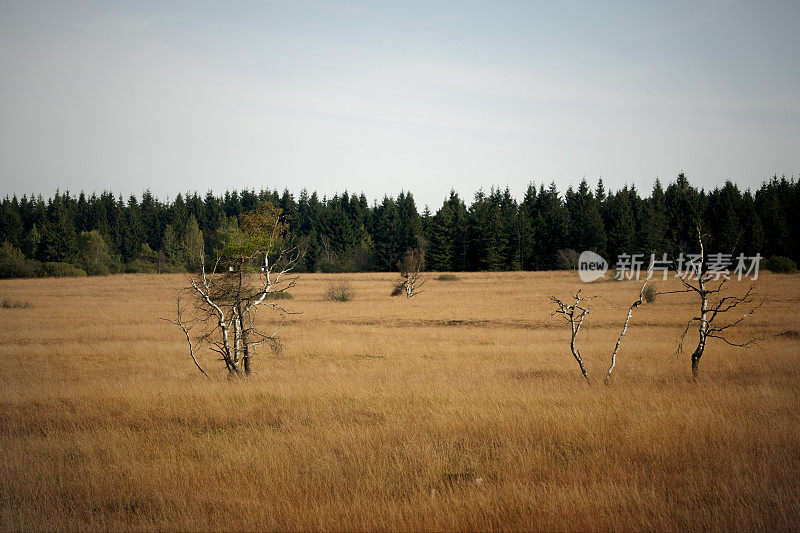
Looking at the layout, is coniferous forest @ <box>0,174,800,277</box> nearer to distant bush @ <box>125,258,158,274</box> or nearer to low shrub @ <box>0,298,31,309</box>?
distant bush @ <box>125,258,158,274</box>

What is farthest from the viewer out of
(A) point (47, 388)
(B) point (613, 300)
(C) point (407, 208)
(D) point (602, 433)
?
(C) point (407, 208)

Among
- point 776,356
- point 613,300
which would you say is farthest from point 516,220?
point 776,356

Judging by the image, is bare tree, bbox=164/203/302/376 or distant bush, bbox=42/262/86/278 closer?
bare tree, bbox=164/203/302/376

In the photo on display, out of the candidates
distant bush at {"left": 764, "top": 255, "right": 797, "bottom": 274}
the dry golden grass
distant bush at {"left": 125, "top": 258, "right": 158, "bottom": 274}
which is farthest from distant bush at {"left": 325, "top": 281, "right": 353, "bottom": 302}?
distant bush at {"left": 125, "top": 258, "right": 158, "bottom": 274}

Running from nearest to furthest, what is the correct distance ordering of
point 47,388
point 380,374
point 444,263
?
point 47,388, point 380,374, point 444,263

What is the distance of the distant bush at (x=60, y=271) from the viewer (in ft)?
213

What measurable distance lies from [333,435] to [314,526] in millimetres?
2608

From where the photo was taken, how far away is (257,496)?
522 centimetres

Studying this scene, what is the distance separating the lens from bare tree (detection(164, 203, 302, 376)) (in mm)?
11109

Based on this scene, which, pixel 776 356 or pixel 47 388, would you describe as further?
pixel 776 356

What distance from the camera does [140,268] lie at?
79.8 metres

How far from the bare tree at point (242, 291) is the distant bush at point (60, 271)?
50294 mm

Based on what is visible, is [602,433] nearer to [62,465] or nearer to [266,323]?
[62,465]

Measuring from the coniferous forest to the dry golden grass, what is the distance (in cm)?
5245
